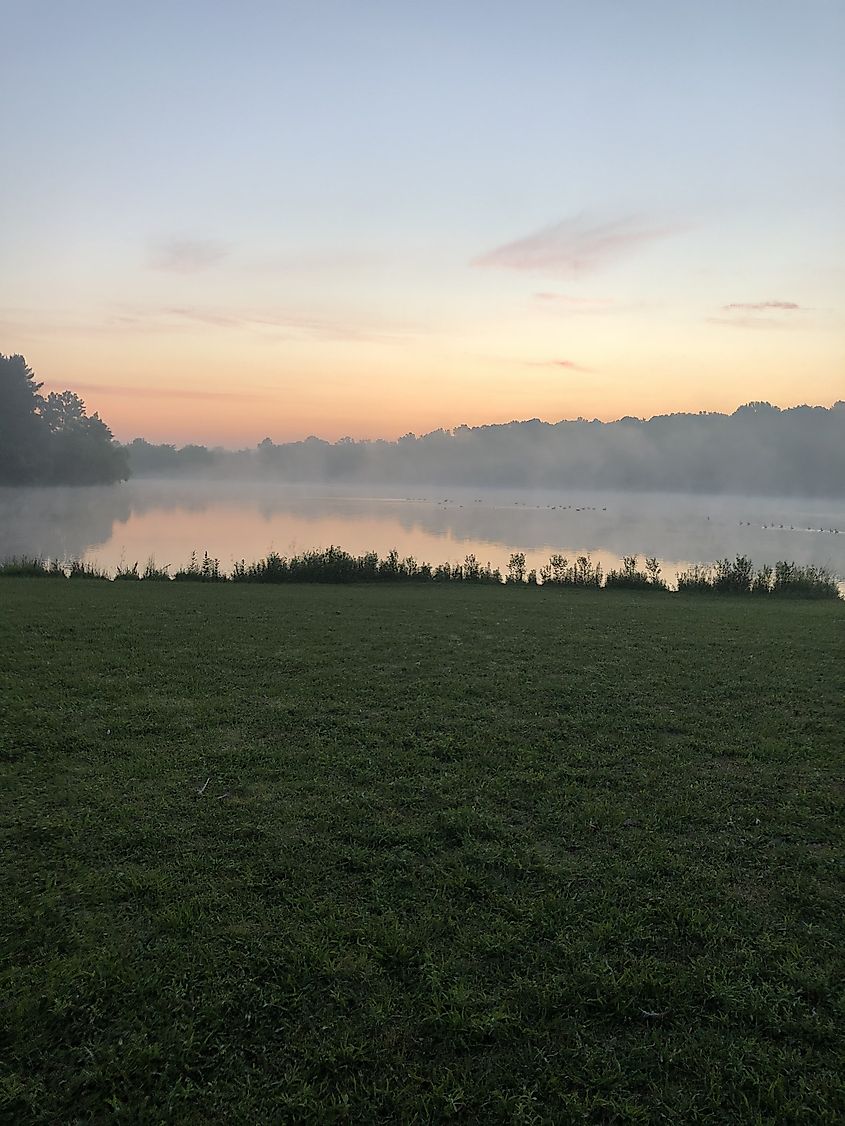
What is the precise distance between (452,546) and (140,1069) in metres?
33.5

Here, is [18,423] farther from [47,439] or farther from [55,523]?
[55,523]

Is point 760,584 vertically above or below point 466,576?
above

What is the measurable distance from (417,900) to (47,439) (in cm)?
8587

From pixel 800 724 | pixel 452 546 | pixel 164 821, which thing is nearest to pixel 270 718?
pixel 164 821

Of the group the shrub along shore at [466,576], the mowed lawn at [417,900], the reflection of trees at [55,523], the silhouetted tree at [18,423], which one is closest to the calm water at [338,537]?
the reflection of trees at [55,523]

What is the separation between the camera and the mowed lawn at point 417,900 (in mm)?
2463

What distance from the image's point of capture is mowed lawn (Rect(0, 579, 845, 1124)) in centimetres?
246

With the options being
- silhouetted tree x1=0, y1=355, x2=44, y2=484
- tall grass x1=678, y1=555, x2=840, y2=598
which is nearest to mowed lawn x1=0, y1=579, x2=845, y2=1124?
tall grass x1=678, y1=555, x2=840, y2=598

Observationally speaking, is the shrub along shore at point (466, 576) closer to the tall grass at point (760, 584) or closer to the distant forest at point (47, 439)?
the tall grass at point (760, 584)

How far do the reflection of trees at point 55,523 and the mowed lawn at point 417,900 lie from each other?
2470 cm

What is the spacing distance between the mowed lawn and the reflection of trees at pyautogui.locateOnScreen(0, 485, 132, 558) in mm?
24697

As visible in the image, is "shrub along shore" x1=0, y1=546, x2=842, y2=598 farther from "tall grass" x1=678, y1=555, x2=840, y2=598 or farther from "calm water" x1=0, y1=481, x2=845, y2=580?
"calm water" x1=0, y1=481, x2=845, y2=580

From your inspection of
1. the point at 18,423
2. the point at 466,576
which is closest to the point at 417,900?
the point at 466,576

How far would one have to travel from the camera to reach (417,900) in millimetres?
3451
